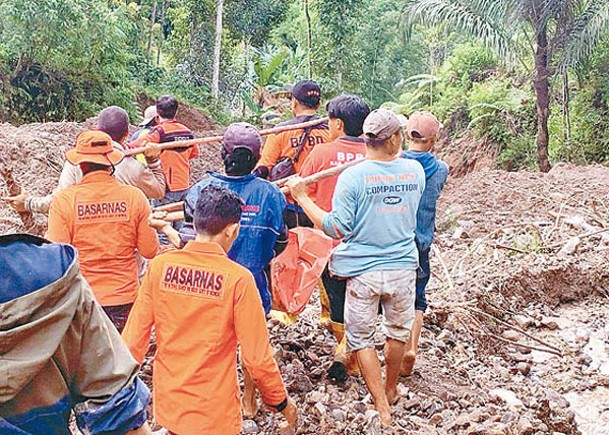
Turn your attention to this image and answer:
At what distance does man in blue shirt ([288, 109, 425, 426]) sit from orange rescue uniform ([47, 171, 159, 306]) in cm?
94

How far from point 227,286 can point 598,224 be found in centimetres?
951

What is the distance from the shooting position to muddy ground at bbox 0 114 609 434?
4867 mm

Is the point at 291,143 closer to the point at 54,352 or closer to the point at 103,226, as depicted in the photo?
the point at 103,226

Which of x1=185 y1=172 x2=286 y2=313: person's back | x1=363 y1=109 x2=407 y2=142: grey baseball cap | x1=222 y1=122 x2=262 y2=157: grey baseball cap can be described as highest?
x1=363 y1=109 x2=407 y2=142: grey baseball cap

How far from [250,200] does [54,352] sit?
2.40 m

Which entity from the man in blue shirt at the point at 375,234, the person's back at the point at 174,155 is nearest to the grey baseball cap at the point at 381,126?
the man in blue shirt at the point at 375,234

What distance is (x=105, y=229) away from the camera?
4.16 meters

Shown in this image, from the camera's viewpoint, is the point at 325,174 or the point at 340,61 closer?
the point at 325,174

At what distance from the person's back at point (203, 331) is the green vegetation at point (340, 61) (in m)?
14.8

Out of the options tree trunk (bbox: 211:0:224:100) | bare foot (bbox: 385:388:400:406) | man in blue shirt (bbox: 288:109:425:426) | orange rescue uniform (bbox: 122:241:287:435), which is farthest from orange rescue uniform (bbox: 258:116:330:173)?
tree trunk (bbox: 211:0:224:100)

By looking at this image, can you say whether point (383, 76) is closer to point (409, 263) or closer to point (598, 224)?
point (598, 224)

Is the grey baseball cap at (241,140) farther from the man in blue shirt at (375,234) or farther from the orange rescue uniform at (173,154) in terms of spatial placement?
the orange rescue uniform at (173,154)

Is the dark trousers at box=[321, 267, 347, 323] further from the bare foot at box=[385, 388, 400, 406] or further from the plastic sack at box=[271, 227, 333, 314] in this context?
the bare foot at box=[385, 388, 400, 406]

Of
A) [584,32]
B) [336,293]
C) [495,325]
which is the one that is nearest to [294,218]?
[336,293]
